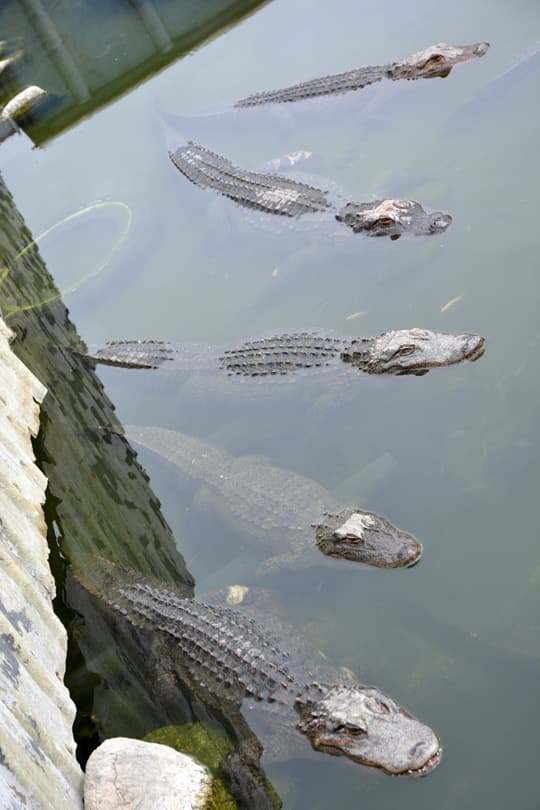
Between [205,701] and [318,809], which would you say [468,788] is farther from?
[205,701]

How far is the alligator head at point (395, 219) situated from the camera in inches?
263

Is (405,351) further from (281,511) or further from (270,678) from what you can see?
(270,678)

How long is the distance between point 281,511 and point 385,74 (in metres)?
5.87

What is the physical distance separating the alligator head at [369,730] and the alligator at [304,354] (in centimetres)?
253

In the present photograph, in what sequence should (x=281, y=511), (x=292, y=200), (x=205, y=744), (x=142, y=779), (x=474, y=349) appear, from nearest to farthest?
(x=142, y=779)
(x=205, y=744)
(x=281, y=511)
(x=474, y=349)
(x=292, y=200)

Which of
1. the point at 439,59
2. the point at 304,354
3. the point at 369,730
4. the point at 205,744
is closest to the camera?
the point at 369,730

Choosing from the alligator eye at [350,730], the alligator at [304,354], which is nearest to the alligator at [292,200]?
the alligator at [304,354]

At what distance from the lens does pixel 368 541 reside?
4.64 meters

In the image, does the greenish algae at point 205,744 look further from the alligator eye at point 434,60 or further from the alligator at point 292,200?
the alligator eye at point 434,60

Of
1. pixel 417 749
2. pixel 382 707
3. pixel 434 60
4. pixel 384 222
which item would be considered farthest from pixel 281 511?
pixel 434 60

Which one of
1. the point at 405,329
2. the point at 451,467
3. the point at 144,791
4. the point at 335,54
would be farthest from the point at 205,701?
the point at 335,54

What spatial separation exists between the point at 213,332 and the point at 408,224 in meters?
2.03

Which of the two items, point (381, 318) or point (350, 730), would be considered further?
point (381, 318)

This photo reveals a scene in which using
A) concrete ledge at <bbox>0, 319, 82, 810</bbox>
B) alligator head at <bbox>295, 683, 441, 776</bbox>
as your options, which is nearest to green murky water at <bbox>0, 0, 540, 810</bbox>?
alligator head at <bbox>295, 683, 441, 776</bbox>
